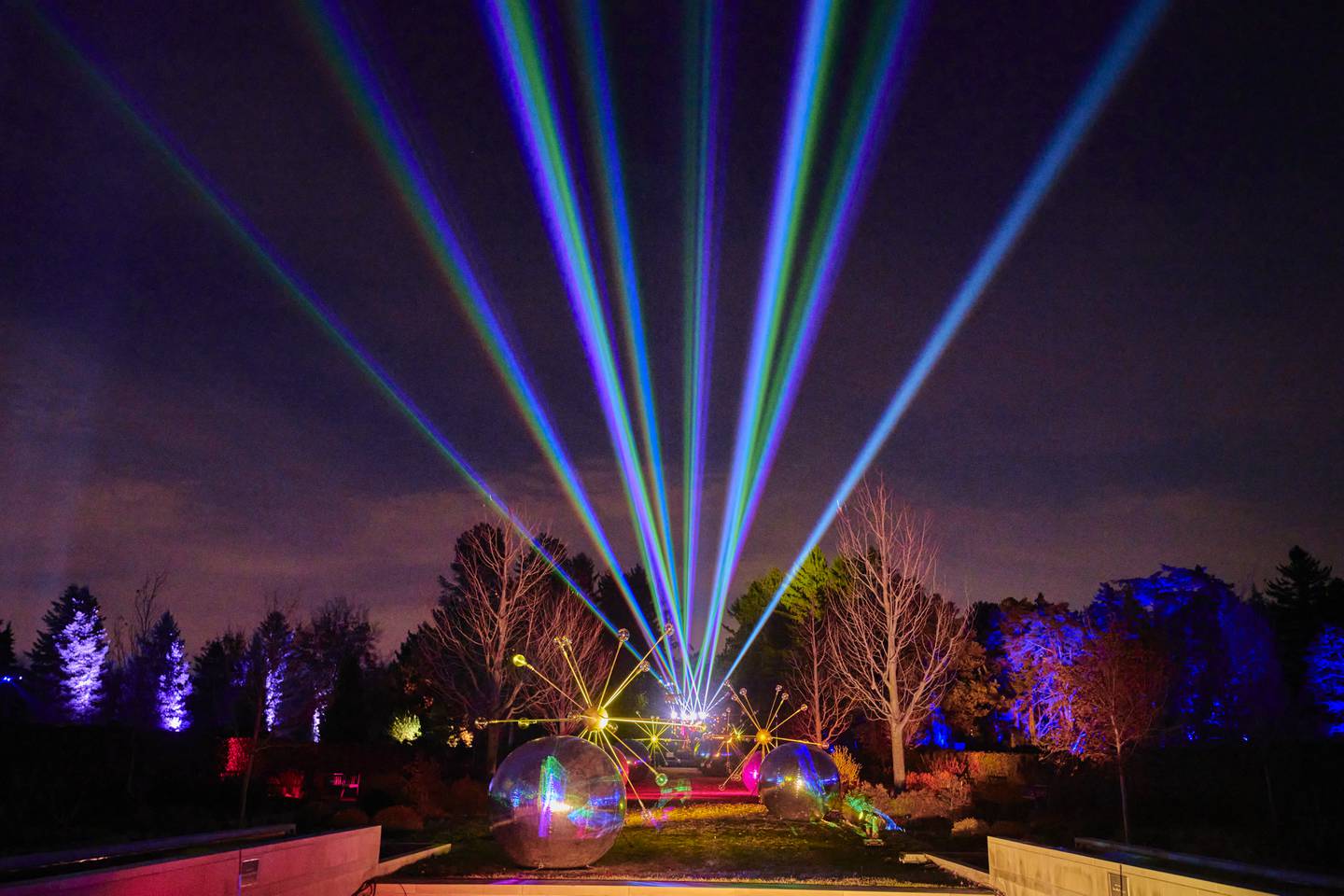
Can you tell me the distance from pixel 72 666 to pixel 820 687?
45579 millimetres

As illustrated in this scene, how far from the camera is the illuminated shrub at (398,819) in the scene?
19.0m

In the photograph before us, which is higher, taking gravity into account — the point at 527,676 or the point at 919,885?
the point at 527,676

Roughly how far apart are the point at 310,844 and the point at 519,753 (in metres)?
2.76

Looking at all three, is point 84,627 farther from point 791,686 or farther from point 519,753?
point 519,753

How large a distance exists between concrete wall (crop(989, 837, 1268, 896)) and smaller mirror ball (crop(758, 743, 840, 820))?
7236 mm

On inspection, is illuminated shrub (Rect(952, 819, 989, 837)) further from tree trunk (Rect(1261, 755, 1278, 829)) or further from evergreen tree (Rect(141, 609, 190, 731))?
evergreen tree (Rect(141, 609, 190, 731))

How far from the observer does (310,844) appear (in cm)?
1090

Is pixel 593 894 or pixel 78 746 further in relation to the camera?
pixel 78 746

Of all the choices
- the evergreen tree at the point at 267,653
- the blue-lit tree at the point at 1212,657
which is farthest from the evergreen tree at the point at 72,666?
the blue-lit tree at the point at 1212,657

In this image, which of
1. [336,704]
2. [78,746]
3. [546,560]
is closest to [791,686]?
[546,560]

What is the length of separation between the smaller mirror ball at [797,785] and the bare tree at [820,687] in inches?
513

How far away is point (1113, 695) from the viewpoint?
66.1 ft

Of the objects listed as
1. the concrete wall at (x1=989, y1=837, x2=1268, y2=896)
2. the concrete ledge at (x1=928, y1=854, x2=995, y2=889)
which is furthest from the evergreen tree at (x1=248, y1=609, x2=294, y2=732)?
the concrete wall at (x1=989, y1=837, x2=1268, y2=896)

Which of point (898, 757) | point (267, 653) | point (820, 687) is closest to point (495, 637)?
point (267, 653)
